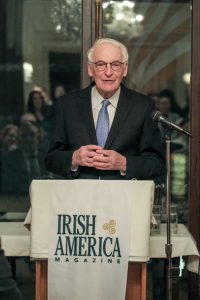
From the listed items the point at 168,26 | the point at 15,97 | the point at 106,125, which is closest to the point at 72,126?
the point at 106,125

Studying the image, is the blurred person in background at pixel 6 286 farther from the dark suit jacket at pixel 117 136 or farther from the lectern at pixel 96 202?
the dark suit jacket at pixel 117 136

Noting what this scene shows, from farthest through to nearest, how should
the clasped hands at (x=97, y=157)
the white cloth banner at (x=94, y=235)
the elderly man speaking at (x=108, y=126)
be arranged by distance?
1. the elderly man speaking at (x=108, y=126)
2. the clasped hands at (x=97, y=157)
3. the white cloth banner at (x=94, y=235)

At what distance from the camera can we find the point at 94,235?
4742mm

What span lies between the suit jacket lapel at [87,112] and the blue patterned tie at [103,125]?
→ 0.12ft

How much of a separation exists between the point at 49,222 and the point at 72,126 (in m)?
0.70

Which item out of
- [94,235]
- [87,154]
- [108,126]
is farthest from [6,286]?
[108,126]

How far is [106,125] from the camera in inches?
204

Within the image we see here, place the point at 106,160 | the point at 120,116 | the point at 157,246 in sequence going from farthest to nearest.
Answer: the point at 157,246 → the point at 120,116 → the point at 106,160

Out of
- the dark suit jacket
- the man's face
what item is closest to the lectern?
the dark suit jacket

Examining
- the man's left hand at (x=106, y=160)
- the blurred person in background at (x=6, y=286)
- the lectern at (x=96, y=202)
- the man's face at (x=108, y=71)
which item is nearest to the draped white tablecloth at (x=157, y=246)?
the lectern at (x=96, y=202)

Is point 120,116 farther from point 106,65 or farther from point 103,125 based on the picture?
point 106,65

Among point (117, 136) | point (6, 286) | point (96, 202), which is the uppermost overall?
point (117, 136)

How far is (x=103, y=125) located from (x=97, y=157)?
0.39m

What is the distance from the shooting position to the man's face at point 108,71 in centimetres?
505
